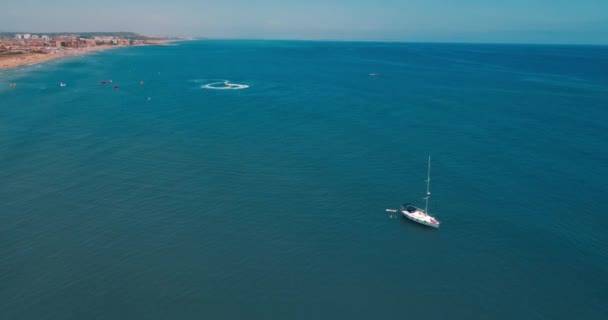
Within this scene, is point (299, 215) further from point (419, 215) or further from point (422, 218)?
point (422, 218)

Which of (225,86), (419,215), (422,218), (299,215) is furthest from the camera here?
(225,86)

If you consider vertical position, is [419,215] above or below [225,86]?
below

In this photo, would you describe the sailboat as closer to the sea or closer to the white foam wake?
the sea

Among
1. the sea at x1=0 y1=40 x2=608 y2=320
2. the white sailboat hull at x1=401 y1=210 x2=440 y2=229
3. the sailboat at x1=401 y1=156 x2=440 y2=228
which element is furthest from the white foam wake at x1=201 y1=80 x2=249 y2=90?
the white sailboat hull at x1=401 y1=210 x2=440 y2=229

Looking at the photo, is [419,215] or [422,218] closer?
[422,218]

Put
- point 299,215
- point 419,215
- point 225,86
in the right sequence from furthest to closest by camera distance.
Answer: point 225,86, point 299,215, point 419,215

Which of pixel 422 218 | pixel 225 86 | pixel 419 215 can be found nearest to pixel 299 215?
pixel 419 215

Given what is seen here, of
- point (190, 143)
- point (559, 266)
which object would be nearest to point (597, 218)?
point (559, 266)

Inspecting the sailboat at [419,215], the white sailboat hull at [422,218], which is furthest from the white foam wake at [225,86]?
the white sailboat hull at [422,218]

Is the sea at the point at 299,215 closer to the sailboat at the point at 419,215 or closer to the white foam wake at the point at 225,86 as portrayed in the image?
the sailboat at the point at 419,215
